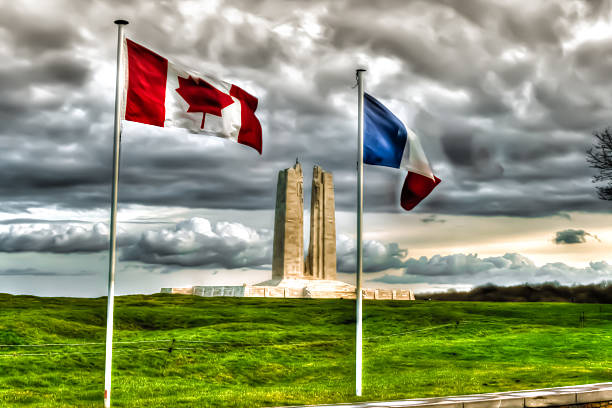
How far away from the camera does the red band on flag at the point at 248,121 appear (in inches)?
594

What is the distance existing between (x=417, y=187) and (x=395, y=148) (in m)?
1.11

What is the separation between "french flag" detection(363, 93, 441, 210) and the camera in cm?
1639

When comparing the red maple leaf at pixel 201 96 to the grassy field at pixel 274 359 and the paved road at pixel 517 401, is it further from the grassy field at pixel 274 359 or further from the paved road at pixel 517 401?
the paved road at pixel 517 401

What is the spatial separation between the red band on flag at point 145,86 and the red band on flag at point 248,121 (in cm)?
160

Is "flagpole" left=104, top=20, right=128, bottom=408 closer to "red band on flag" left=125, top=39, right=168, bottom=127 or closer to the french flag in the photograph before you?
"red band on flag" left=125, top=39, right=168, bottom=127

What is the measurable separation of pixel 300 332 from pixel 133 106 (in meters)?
22.4

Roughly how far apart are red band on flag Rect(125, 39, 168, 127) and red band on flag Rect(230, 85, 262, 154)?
5.26 ft

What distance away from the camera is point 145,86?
14094 millimetres

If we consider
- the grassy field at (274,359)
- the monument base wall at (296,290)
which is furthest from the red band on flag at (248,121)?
the monument base wall at (296,290)

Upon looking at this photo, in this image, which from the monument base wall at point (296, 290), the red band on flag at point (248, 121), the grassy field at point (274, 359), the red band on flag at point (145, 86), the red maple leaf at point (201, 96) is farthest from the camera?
the monument base wall at point (296, 290)

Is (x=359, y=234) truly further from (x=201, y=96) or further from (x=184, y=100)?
(x=184, y=100)

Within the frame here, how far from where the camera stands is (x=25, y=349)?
80.9ft

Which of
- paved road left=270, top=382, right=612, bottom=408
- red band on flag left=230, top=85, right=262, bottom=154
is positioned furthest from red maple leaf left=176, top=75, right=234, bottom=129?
paved road left=270, top=382, right=612, bottom=408

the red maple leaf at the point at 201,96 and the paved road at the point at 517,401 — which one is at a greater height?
the red maple leaf at the point at 201,96
